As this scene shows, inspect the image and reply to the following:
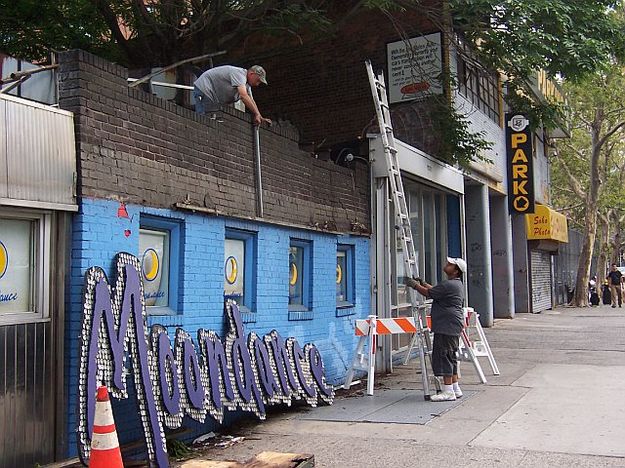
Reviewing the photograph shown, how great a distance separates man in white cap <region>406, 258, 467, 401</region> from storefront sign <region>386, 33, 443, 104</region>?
242 inches

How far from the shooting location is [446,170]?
46.8 feet

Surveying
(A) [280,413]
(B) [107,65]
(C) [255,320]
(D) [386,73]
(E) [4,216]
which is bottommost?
(A) [280,413]

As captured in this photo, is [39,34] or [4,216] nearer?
[4,216]

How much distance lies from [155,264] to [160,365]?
3.66 ft

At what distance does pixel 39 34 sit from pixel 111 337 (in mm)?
8297

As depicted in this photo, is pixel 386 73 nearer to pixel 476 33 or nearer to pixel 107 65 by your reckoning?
pixel 476 33

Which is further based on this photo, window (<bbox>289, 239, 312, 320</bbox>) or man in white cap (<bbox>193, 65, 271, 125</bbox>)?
window (<bbox>289, 239, 312, 320</bbox>)

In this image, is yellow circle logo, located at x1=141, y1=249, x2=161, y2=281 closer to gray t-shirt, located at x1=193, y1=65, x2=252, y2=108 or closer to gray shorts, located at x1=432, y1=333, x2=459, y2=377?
gray t-shirt, located at x1=193, y1=65, x2=252, y2=108

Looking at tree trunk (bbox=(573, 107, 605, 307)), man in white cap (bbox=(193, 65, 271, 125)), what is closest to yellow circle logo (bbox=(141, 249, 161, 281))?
man in white cap (bbox=(193, 65, 271, 125))

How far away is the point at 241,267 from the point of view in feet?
26.6

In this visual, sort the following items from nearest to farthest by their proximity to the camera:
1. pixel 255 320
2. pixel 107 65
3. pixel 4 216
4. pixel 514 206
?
pixel 4 216, pixel 107 65, pixel 255 320, pixel 514 206

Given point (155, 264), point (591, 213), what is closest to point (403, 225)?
point (155, 264)

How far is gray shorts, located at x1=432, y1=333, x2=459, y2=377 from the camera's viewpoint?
8609 millimetres

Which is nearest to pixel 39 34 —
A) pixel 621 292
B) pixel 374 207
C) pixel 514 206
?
Result: pixel 374 207
